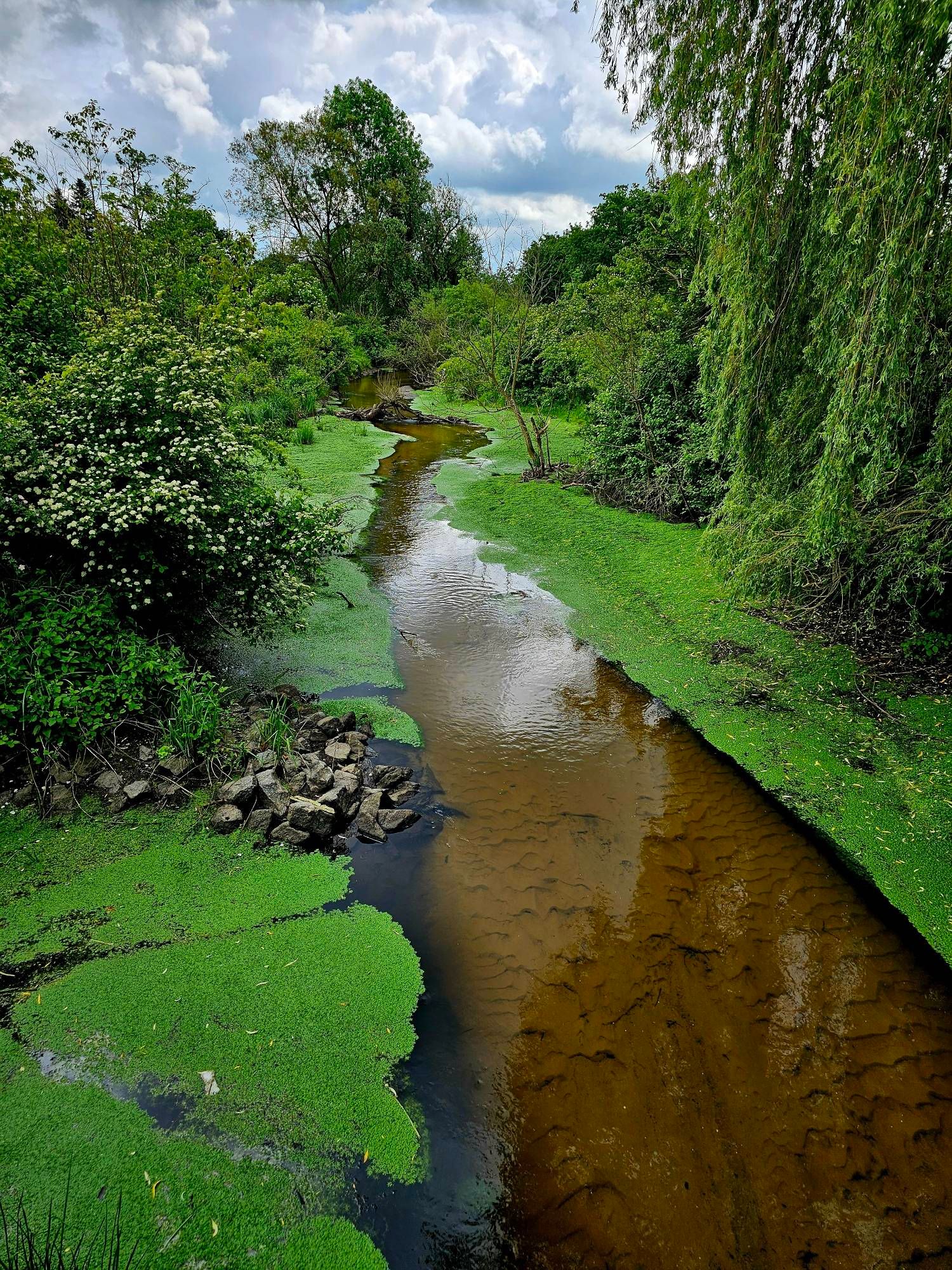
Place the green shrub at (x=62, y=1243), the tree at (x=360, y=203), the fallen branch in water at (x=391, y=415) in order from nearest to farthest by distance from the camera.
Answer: the green shrub at (x=62, y=1243) < the fallen branch in water at (x=391, y=415) < the tree at (x=360, y=203)

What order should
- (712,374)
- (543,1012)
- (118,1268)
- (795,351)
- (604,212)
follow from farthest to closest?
(604,212) → (712,374) → (795,351) → (543,1012) → (118,1268)

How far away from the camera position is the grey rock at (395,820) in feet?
16.7

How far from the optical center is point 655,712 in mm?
6879

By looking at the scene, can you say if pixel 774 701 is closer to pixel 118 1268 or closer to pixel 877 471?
pixel 877 471

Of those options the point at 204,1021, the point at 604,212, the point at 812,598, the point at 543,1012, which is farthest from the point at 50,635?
the point at 604,212

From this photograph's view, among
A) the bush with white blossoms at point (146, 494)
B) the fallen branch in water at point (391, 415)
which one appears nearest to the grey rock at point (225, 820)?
the bush with white blossoms at point (146, 494)

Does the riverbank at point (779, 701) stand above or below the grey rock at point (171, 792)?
above

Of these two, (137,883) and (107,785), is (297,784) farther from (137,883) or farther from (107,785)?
(107,785)

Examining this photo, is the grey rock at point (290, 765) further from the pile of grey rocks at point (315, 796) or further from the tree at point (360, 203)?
the tree at point (360, 203)

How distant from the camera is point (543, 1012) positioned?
3.77 meters

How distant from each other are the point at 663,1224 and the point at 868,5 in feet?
22.3

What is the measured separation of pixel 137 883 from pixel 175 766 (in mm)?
1038

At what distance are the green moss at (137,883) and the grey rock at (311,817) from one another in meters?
0.24

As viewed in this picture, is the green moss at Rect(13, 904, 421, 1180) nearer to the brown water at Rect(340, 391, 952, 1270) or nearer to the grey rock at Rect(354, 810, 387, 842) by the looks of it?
the brown water at Rect(340, 391, 952, 1270)
